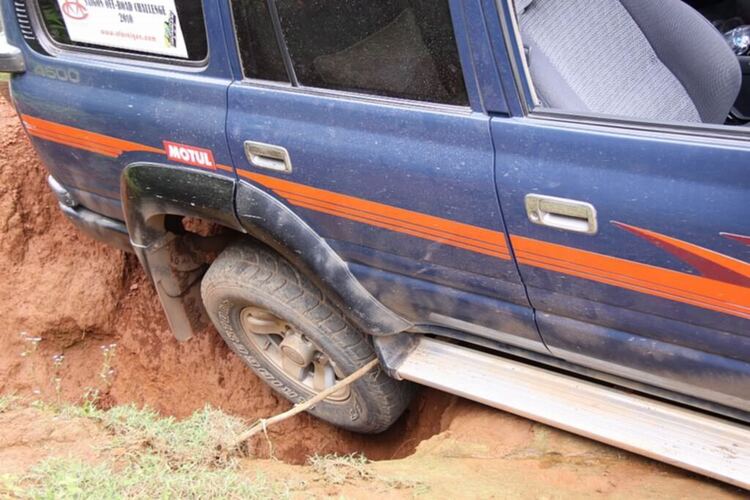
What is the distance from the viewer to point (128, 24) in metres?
2.88

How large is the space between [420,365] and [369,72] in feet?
3.40

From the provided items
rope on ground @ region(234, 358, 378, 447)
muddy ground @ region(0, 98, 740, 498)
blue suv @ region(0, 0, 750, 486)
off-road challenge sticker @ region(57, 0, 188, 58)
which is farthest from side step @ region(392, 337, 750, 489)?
off-road challenge sticker @ region(57, 0, 188, 58)

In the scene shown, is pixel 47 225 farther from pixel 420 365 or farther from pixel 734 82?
pixel 734 82

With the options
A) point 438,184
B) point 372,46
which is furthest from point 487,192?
point 372,46

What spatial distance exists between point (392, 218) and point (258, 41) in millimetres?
A: 725

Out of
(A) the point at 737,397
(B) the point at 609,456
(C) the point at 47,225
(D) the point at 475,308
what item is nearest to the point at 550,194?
(D) the point at 475,308

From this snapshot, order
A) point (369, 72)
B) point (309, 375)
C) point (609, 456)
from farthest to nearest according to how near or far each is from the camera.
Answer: point (309, 375)
point (609, 456)
point (369, 72)

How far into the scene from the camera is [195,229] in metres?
3.72

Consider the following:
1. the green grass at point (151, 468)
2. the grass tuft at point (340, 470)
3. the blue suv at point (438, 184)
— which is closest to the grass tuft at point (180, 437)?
the green grass at point (151, 468)

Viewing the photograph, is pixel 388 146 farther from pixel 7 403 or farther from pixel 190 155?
pixel 7 403

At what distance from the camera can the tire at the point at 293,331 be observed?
3078 millimetres

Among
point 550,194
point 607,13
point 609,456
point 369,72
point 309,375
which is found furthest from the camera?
point 309,375

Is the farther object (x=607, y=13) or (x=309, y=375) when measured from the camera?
(x=309, y=375)

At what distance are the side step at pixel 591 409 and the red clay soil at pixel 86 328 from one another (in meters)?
1.12
